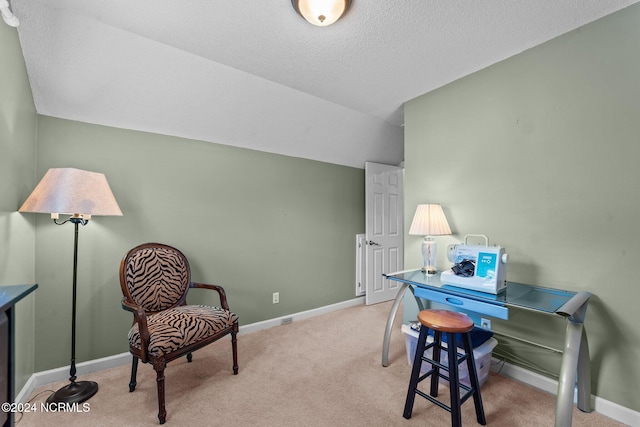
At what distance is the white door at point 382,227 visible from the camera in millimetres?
3795

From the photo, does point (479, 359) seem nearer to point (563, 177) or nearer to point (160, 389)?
Result: point (563, 177)

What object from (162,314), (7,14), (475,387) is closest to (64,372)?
(162,314)

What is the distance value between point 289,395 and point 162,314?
105cm

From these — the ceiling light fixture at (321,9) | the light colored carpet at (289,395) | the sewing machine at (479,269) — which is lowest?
the light colored carpet at (289,395)

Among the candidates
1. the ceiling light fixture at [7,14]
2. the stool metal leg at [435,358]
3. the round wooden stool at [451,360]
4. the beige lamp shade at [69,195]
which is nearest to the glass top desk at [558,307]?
the round wooden stool at [451,360]

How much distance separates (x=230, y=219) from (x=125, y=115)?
1.23 meters

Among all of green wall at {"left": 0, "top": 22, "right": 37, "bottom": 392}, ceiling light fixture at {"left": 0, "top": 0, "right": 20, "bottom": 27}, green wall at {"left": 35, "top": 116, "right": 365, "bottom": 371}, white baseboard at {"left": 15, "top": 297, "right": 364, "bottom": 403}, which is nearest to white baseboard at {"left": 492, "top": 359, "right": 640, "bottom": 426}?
green wall at {"left": 35, "top": 116, "right": 365, "bottom": 371}

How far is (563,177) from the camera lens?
74.0 inches

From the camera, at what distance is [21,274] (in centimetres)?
176

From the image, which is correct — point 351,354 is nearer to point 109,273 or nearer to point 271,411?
point 271,411

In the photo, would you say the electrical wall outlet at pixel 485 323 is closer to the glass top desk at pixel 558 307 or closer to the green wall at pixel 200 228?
the glass top desk at pixel 558 307

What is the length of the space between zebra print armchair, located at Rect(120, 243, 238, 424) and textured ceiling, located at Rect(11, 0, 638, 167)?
3.75ft

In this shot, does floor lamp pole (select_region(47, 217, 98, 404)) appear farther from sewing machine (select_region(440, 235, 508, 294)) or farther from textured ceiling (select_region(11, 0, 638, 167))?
sewing machine (select_region(440, 235, 508, 294))

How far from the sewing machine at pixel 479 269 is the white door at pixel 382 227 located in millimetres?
1843
